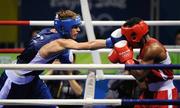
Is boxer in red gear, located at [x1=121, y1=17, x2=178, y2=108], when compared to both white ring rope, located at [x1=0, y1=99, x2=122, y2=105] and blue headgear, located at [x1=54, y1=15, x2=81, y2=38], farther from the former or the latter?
white ring rope, located at [x1=0, y1=99, x2=122, y2=105]

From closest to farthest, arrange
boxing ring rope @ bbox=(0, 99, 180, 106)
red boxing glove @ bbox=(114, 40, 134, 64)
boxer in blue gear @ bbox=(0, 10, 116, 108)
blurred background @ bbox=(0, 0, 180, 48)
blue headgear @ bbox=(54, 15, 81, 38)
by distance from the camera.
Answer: boxing ring rope @ bbox=(0, 99, 180, 106)
red boxing glove @ bbox=(114, 40, 134, 64)
boxer in blue gear @ bbox=(0, 10, 116, 108)
blue headgear @ bbox=(54, 15, 81, 38)
blurred background @ bbox=(0, 0, 180, 48)

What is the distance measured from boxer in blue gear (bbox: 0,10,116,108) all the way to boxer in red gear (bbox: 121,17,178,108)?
22cm

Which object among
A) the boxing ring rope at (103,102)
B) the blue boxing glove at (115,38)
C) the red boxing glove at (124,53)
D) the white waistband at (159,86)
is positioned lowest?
the white waistband at (159,86)

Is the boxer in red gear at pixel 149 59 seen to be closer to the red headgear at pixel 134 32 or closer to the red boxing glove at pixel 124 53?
the red headgear at pixel 134 32

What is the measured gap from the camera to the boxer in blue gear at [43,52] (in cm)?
482

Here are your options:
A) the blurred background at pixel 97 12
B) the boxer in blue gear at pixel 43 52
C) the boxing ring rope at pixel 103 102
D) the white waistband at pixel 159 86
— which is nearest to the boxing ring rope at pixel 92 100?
the boxing ring rope at pixel 103 102

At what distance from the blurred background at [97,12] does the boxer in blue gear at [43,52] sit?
505 cm

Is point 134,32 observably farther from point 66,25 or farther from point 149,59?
point 66,25

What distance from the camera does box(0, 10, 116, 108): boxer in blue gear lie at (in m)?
4.82

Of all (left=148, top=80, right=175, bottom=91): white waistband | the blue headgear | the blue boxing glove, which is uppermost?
the blue headgear

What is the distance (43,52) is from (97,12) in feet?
18.2

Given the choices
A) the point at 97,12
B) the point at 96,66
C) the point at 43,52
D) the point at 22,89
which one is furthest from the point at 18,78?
the point at 97,12

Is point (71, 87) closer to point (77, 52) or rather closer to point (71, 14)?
point (77, 52)

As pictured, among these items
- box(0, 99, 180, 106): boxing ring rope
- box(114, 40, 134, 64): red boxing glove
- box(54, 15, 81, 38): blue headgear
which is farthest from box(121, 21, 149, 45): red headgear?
box(0, 99, 180, 106): boxing ring rope
